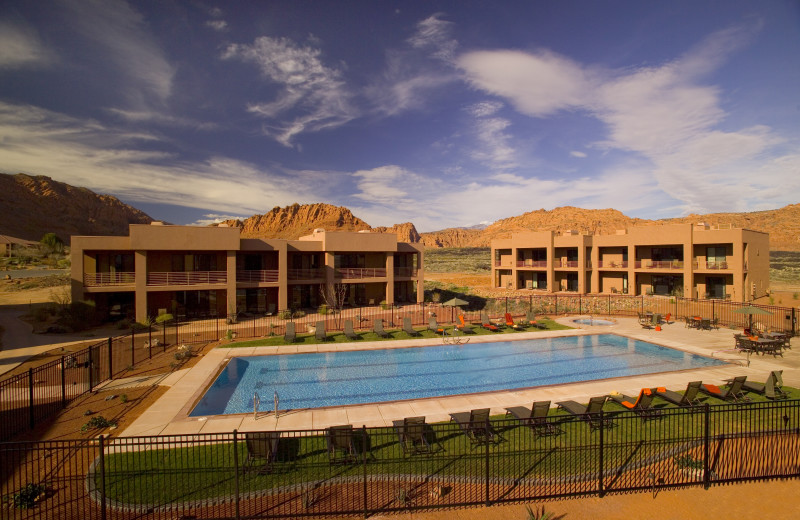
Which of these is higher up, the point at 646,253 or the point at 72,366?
the point at 646,253

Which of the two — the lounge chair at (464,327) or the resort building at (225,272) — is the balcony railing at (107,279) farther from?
the lounge chair at (464,327)

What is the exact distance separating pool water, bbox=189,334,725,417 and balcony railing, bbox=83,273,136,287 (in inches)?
536

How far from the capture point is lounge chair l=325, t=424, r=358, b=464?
8.41 metres

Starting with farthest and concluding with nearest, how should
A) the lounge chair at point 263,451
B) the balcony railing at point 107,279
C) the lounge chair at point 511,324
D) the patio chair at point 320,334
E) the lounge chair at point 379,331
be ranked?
the balcony railing at point 107,279
the lounge chair at point 511,324
the lounge chair at point 379,331
the patio chair at point 320,334
the lounge chair at point 263,451

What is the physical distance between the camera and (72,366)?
14.7 metres

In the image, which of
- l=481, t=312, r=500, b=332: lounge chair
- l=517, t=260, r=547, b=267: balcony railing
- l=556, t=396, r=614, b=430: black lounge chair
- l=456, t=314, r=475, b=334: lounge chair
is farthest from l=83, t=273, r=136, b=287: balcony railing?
l=517, t=260, r=547, b=267: balcony railing

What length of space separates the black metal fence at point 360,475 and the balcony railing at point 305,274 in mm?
21877

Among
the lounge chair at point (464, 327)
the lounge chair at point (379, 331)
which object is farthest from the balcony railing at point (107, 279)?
the lounge chair at point (464, 327)

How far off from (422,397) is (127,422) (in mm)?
8848

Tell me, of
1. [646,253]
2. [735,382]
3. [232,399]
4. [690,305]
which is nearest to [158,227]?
[232,399]

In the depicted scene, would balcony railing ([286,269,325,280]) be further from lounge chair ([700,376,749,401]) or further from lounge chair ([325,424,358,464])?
lounge chair ([700,376,749,401])

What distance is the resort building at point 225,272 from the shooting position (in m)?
24.8

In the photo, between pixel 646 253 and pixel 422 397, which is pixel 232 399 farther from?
pixel 646 253

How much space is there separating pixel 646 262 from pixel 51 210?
150 m
